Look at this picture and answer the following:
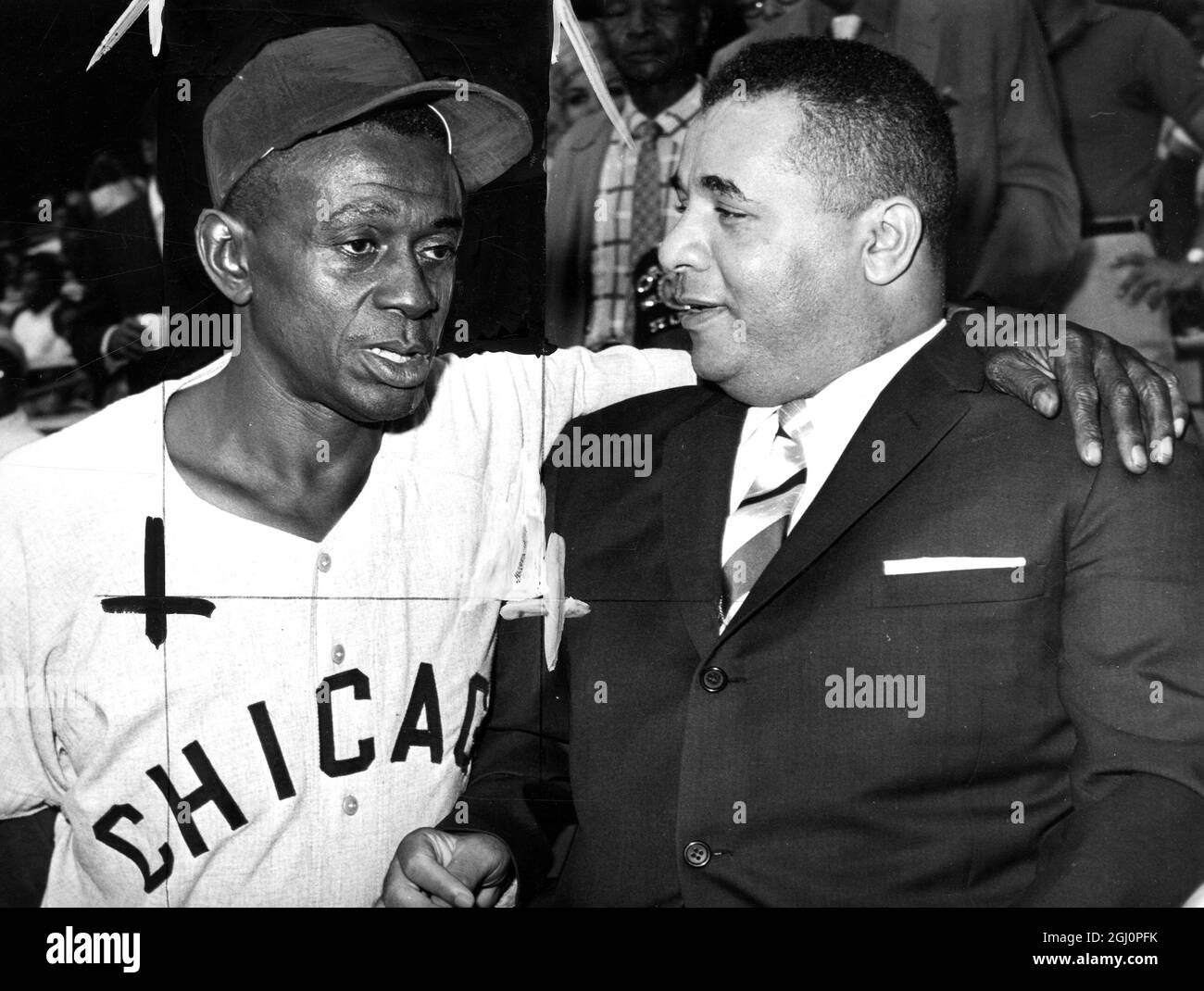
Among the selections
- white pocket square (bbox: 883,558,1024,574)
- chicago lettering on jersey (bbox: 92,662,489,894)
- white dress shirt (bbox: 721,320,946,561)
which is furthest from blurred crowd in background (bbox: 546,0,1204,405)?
chicago lettering on jersey (bbox: 92,662,489,894)

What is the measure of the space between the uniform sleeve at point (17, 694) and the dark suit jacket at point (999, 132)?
181cm

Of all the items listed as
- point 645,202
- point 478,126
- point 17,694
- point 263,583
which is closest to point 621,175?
point 645,202

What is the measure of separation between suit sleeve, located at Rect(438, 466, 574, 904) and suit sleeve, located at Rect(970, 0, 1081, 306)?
1.07 m

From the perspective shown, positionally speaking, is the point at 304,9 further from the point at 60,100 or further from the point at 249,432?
the point at 249,432

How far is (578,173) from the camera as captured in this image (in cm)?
274

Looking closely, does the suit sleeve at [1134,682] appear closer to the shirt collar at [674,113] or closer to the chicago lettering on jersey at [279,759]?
the shirt collar at [674,113]

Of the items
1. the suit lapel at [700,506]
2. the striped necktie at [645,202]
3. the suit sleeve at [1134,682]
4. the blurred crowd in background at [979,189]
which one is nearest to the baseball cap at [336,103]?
the blurred crowd in background at [979,189]

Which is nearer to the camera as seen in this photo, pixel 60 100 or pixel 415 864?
pixel 415 864

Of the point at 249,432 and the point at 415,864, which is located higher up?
the point at 249,432

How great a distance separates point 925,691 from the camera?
2.46 m

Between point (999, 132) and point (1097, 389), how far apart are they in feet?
2.08

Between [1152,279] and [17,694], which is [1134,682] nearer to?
[1152,279]
